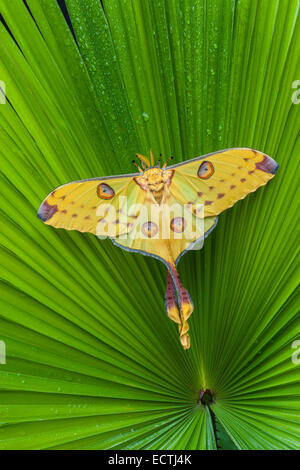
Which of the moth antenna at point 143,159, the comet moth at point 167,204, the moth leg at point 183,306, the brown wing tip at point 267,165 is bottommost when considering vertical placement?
the moth leg at point 183,306

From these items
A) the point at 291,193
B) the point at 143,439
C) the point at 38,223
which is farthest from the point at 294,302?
the point at 38,223

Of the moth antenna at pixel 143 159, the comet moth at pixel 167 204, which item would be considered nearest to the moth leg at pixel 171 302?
the comet moth at pixel 167 204

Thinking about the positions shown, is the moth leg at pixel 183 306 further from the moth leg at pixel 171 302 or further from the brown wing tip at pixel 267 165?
the brown wing tip at pixel 267 165

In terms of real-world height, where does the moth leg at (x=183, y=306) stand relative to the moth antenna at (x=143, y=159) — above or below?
below

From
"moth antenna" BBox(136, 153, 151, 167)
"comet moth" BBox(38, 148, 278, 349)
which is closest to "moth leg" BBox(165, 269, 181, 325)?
"comet moth" BBox(38, 148, 278, 349)

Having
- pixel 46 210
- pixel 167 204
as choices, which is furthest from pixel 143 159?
pixel 46 210

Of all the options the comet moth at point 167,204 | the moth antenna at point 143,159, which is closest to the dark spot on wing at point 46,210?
the comet moth at point 167,204
